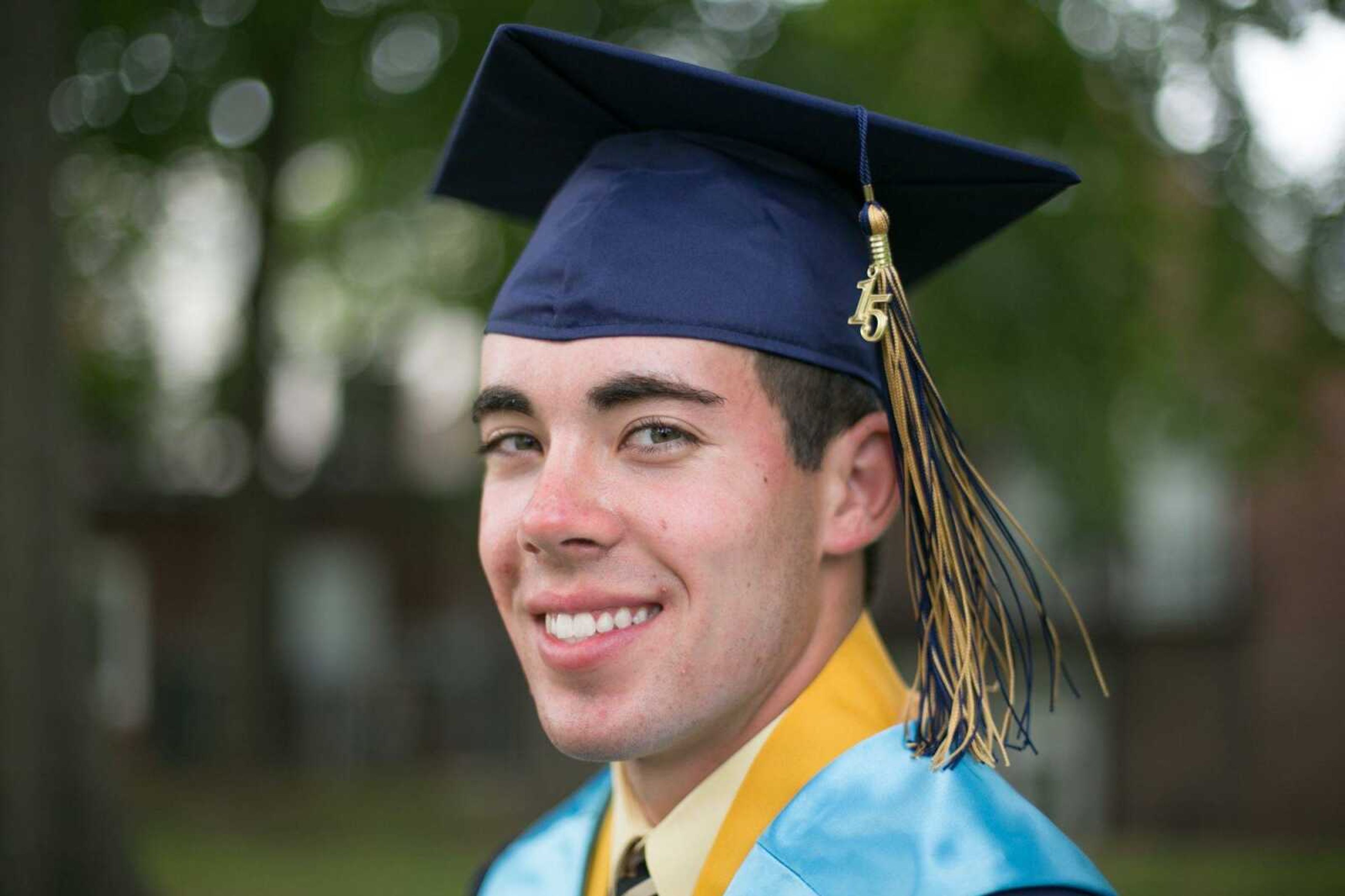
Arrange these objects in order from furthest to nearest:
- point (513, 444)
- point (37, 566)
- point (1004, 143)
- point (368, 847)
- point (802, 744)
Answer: point (368, 847), point (37, 566), point (1004, 143), point (513, 444), point (802, 744)

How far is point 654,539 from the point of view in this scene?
1.93m

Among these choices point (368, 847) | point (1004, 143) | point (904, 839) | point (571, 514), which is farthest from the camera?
point (368, 847)

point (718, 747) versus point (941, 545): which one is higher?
point (941, 545)

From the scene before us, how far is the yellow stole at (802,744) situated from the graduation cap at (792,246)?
0.10 m

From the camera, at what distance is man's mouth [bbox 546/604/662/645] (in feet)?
6.45

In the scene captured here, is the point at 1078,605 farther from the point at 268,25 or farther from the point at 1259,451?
the point at 268,25

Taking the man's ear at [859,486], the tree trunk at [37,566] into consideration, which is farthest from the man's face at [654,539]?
the tree trunk at [37,566]

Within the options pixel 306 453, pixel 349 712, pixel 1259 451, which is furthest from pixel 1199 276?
pixel 349 712

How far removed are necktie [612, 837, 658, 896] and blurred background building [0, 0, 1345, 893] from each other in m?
2.93

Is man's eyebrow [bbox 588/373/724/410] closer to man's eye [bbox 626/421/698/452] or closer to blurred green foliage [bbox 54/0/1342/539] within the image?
man's eye [bbox 626/421/698/452]

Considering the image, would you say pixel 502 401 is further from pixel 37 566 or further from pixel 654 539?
pixel 37 566

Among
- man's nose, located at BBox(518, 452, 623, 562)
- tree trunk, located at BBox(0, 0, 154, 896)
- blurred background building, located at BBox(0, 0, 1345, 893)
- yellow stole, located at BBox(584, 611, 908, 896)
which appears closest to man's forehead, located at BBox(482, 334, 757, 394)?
man's nose, located at BBox(518, 452, 623, 562)

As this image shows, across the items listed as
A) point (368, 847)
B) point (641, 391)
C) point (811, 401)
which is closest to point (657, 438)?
point (641, 391)

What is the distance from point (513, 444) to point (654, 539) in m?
0.33
